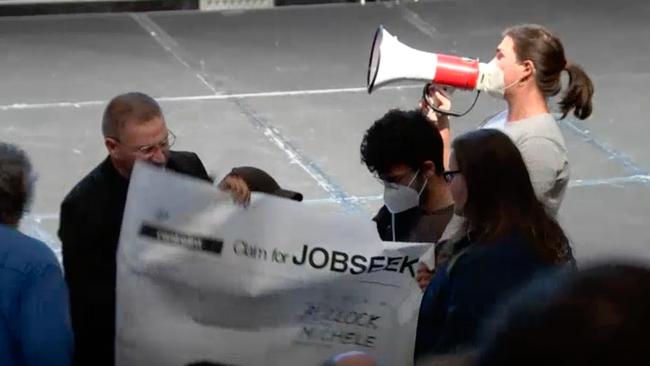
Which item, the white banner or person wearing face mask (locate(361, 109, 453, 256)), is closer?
the white banner

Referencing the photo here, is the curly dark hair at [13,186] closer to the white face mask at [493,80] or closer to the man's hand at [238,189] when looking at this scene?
the man's hand at [238,189]

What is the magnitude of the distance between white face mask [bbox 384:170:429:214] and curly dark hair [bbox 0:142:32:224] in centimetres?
114

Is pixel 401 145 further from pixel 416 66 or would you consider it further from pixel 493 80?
pixel 416 66

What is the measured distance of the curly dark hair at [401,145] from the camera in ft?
12.4

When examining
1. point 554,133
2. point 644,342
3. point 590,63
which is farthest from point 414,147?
point 590,63

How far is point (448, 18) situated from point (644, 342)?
985 cm

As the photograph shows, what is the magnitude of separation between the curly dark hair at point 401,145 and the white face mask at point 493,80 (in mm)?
520

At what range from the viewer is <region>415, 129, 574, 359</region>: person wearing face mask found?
113 inches

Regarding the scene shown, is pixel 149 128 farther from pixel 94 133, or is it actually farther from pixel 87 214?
pixel 94 133

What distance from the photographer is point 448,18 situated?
1094cm

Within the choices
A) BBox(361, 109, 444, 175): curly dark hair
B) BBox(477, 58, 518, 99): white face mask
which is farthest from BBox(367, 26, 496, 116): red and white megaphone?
BBox(361, 109, 444, 175): curly dark hair

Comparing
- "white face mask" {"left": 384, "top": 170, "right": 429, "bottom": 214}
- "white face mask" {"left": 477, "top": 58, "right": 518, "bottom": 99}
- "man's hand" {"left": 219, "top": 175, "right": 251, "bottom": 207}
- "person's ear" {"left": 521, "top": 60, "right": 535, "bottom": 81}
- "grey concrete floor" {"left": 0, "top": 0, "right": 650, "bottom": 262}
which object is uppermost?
"person's ear" {"left": 521, "top": 60, "right": 535, "bottom": 81}

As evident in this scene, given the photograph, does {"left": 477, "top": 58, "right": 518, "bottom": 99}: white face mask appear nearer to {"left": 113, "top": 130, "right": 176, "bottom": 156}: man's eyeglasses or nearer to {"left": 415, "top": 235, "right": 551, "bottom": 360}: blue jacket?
{"left": 113, "top": 130, "right": 176, "bottom": 156}: man's eyeglasses

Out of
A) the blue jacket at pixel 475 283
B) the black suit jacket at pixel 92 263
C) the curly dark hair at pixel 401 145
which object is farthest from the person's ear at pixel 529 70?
the black suit jacket at pixel 92 263
